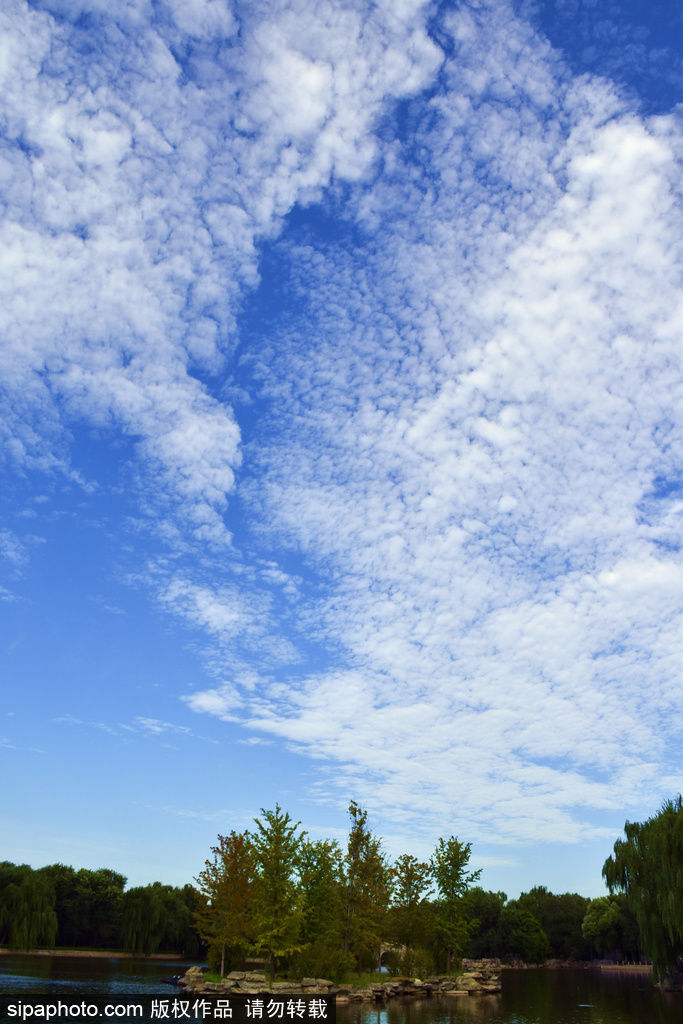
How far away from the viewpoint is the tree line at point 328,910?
43.3 metres

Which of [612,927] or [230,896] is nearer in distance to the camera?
[230,896]

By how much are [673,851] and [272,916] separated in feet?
78.6

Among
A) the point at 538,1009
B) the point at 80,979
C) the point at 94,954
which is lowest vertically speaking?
the point at 94,954

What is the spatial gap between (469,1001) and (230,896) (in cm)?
1902

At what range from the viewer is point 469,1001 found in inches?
1967

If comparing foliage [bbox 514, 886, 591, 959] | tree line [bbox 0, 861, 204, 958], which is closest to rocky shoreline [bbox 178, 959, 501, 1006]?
tree line [bbox 0, 861, 204, 958]

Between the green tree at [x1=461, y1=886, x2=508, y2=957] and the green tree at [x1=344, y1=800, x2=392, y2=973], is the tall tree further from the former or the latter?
the green tree at [x1=461, y1=886, x2=508, y2=957]

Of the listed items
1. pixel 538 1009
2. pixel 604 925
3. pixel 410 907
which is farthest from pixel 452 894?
pixel 604 925

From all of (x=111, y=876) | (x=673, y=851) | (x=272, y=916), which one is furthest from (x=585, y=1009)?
(x=111, y=876)

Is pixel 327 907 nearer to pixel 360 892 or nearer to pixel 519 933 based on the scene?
pixel 360 892

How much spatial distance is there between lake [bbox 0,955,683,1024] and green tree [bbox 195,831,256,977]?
4237mm

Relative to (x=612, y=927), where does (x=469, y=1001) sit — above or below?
below

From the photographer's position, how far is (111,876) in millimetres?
97000

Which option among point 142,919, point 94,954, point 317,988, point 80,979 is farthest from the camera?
point 94,954
